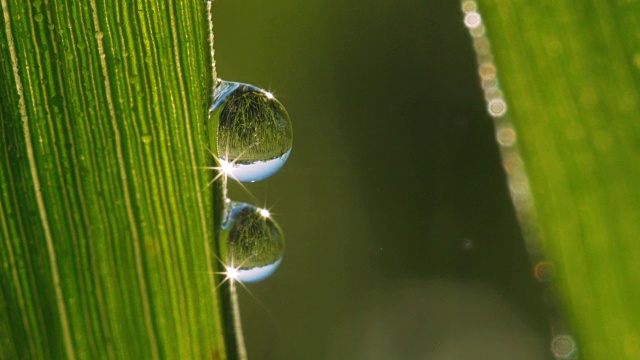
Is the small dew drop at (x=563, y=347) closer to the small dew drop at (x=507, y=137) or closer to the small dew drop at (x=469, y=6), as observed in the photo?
the small dew drop at (x=507, y=137)

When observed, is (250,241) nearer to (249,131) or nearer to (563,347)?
(249,131)

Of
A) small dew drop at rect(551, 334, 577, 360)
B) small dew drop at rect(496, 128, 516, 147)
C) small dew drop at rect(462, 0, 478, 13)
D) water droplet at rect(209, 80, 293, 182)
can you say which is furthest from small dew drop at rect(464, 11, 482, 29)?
small dew drop at rect(551, 334, 577, 360)

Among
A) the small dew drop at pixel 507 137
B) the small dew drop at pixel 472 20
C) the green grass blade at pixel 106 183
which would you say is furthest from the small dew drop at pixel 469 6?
the green grass blade at pixel 106 183

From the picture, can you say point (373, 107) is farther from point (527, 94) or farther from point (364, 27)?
point (527, 94)

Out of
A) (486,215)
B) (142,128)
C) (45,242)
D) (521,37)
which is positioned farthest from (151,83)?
(486,215)

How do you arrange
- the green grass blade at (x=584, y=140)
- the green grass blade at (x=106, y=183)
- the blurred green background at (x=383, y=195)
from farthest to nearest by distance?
1. the blurred green background at (x=383, y=195)
2. the green grass blade at (x=584, y=140)
3. the green grass blade at (x=106, y=183)
